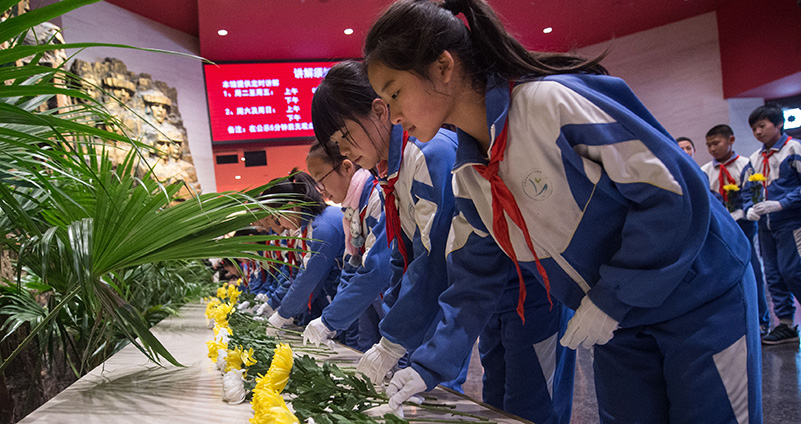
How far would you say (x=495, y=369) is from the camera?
135 cm

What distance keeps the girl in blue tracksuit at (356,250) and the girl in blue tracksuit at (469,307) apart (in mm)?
262

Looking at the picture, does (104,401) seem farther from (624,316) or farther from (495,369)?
(624,316)

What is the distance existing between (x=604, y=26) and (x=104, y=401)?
6.11 metres

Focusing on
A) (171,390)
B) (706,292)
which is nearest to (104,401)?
(171,390)

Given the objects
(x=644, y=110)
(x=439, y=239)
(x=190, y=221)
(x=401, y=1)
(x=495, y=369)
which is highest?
(x=401, y=1)

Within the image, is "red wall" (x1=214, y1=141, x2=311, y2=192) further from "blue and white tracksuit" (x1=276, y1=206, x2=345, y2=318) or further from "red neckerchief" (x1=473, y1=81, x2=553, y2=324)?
"red neckerchief" (x1=473, y1=81, x2=553, y2=324)

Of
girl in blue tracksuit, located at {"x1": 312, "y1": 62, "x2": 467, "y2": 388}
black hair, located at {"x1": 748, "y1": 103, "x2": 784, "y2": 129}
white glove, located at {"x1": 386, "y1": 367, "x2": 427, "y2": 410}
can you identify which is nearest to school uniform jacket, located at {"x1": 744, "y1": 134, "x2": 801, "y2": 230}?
black hair, located at {"x1": 748, "y1": 103, "x2": 784, "y2": 129}

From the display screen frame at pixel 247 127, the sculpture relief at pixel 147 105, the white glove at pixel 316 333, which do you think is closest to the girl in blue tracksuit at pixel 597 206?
the white glove at pixel 316 333

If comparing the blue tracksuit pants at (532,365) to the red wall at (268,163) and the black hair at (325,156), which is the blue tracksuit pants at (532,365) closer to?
the black hair at (325,156)

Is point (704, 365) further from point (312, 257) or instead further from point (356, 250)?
point (312, 257)

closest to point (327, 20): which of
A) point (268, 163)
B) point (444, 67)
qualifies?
point (268, 163)

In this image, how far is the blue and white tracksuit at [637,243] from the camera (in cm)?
75

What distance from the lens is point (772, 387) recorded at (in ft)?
7.84

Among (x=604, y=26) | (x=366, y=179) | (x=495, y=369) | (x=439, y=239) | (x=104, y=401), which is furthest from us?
(x=604, y=26)
